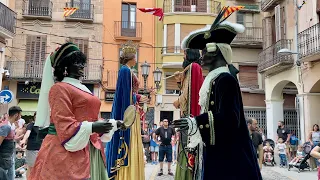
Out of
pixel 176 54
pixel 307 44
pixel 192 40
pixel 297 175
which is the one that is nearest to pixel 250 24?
pixel 176 54

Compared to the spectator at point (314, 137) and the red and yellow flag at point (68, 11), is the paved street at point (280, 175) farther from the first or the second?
the red and yellow flag at point (68, 11)

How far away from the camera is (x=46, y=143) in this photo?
304 cm

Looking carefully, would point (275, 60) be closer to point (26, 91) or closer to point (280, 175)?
point (280, 175)

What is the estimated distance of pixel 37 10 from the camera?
21875mm

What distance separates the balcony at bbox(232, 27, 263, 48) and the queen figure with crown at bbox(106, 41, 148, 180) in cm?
1728

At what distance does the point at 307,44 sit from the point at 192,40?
1158 cm

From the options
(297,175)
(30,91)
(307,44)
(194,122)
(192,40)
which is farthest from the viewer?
(30,91)

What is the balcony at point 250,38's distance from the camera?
21453 millimetres

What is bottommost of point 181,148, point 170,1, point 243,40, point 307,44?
point 181,148

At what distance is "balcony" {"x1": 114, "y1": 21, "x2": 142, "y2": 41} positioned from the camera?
73.2ft

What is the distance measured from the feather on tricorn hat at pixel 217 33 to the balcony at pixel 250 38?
18425 millimetres

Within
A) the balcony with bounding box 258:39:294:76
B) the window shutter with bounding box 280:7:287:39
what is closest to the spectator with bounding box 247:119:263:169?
the balcony with bounding box 258:39:294:76

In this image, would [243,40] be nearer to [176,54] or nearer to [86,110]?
[176,54]

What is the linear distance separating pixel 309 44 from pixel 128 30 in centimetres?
1235
